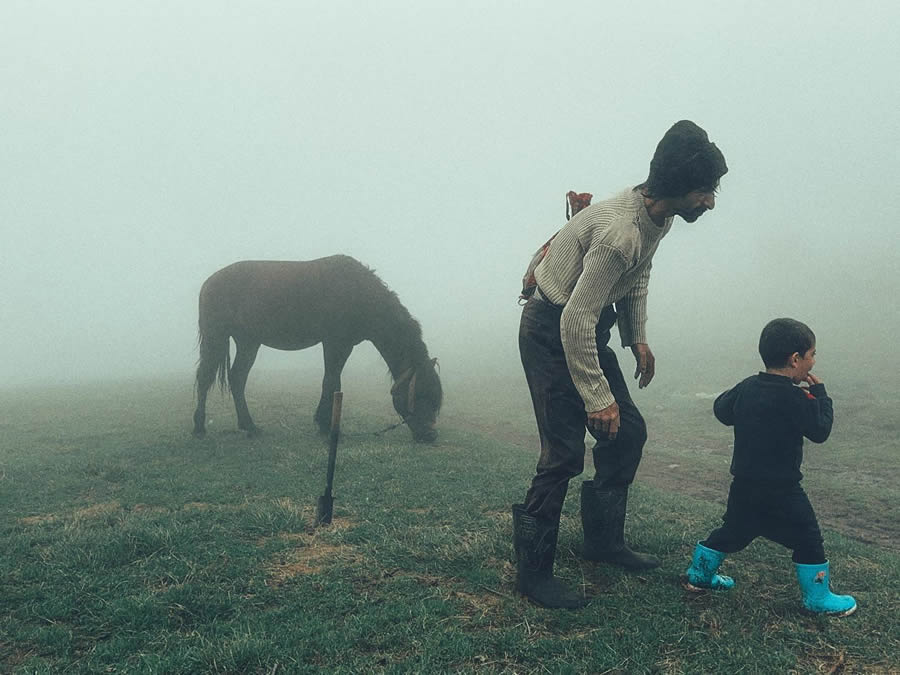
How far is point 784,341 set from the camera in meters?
3.50

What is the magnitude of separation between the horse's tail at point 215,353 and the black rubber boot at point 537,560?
371 inches

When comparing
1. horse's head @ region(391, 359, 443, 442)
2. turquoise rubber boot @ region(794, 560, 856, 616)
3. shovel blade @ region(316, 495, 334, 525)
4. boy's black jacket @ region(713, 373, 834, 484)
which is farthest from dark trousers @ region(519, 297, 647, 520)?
horse's head @ region(391, 359, 443, 442)

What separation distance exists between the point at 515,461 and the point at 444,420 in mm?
6152

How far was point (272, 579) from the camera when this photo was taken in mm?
4059

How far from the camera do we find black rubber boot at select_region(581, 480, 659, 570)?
4117mm

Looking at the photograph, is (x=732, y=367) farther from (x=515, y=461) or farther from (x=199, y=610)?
(x=199, y=610)

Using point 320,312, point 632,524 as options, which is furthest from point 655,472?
point 320,312

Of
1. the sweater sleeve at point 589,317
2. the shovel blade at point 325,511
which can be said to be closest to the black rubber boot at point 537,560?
the sweater sleeve at point 589,317

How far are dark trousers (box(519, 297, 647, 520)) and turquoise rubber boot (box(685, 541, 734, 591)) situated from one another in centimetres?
68

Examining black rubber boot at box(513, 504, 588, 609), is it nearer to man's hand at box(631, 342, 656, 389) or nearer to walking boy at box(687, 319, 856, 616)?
walking boy at box(687, 319, 856, 616)

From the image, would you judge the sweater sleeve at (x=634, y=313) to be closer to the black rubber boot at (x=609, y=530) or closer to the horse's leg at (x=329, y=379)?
the black rubber boot at (x=609, y=530)

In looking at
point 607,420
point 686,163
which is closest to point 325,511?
point 607,420

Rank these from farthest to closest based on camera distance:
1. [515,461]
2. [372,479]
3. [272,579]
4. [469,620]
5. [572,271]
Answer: [515,461] → [372,479] → [272,579] → [572,271] → [469,620]

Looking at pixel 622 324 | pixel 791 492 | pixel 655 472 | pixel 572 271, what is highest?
pixel 572 271
